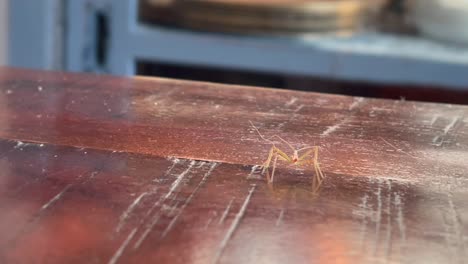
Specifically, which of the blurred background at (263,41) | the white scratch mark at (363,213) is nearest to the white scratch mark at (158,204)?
the white scratch mark at (363,213)

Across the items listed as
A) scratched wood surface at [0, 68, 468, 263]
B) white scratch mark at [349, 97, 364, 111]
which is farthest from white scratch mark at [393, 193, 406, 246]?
white scratch mark at [349, 97, 364, 111]

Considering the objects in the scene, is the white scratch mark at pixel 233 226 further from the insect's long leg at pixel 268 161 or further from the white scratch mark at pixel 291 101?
the white scratch mark at pixel 291 101

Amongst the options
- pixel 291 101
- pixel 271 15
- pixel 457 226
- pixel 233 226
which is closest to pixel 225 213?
pixel 233 226

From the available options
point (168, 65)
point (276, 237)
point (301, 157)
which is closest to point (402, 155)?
point (301, 157)

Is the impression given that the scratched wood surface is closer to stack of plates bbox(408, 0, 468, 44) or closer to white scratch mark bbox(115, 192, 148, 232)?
white scratch mark bbox(115, 192, 148, 232)

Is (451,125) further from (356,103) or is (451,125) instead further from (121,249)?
(121,249)
